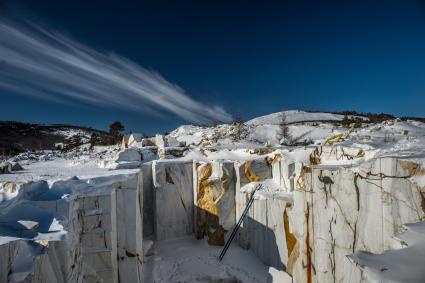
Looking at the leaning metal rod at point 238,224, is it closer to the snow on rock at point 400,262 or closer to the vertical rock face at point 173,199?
the vertical rock face at point 173,199

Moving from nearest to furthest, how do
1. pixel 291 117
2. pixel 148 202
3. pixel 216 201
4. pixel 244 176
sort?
pixel 244 176 < pixel 216 201 < pixel 148 202 < pixel 291 117

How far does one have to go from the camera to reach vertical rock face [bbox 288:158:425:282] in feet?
10.8

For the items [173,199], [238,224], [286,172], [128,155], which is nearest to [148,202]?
[173,199]

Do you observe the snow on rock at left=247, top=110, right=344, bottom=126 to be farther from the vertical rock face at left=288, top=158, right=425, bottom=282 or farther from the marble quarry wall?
the vertical rock face at left=288, top=158, right=425, bottom=282

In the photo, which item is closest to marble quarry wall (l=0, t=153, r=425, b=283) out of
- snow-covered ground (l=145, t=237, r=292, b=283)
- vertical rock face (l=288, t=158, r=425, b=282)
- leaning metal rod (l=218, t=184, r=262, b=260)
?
vertical rock face (l=288, t=158, r=425, b=282)

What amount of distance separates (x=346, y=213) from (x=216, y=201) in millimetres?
4562

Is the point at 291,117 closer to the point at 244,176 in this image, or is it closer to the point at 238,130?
the point at 238,130

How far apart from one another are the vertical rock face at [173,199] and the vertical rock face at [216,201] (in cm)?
45

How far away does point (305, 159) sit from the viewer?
20.9 feet

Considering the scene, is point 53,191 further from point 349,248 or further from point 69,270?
point 349,248

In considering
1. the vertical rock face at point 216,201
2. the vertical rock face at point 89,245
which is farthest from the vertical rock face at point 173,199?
the vertical rock face at point 89,245

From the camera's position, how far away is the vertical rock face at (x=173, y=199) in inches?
326

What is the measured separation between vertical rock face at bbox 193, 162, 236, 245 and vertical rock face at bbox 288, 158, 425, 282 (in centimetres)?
313

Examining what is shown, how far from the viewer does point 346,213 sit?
393cm
